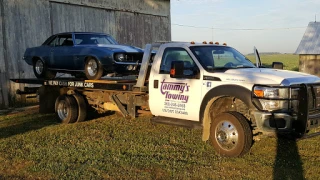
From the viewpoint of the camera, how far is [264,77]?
5938 mm

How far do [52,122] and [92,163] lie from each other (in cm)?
449

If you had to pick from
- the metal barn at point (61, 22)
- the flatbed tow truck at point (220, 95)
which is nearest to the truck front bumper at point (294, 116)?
the flatbed tow truck at point (220, 95)

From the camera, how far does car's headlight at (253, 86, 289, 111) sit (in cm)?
570

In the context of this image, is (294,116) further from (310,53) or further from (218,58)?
(310,53)

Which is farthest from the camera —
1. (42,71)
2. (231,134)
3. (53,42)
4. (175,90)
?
(42,71)

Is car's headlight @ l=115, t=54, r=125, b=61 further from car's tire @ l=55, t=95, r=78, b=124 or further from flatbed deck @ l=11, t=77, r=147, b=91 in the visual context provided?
car's tire @ l=55, t=95, r=78, b=124

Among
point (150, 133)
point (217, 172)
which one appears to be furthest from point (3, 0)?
point (217, 172)

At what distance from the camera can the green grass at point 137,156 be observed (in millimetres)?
5418

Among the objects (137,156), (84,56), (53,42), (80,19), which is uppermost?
(80,19)

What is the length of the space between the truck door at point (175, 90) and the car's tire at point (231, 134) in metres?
0.53

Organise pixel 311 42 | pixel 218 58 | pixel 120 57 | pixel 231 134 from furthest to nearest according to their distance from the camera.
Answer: pixel 311 42 → pixel 120 57 → pixel 218 58 → pixel 231 134

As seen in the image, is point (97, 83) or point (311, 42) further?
point (311, 42)

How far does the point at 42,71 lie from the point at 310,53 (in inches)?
603

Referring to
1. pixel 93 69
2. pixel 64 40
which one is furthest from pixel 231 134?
pixel 64 40
